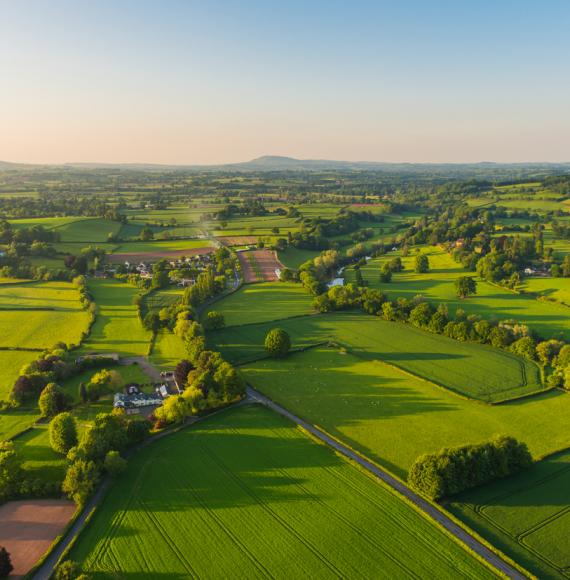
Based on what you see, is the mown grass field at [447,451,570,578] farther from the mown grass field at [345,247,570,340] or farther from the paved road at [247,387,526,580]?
the mown grass field at [345,247,570,340]

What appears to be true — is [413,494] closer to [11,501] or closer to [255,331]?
[11,501]

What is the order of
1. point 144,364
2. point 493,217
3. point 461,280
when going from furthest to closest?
point 493,217 → point 461,280 → point 144,364

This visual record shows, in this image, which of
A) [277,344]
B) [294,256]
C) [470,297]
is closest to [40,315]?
[277,344]

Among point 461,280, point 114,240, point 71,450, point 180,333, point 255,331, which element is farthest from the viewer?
point 114,240

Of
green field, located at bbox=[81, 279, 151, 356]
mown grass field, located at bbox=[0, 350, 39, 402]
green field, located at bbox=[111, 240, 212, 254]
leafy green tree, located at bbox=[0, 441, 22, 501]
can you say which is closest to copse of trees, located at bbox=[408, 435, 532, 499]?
leafy green tree, located at bbox=[0, 441, 22, 501]

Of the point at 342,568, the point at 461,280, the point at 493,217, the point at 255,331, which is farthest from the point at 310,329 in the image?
the point at 493,217
